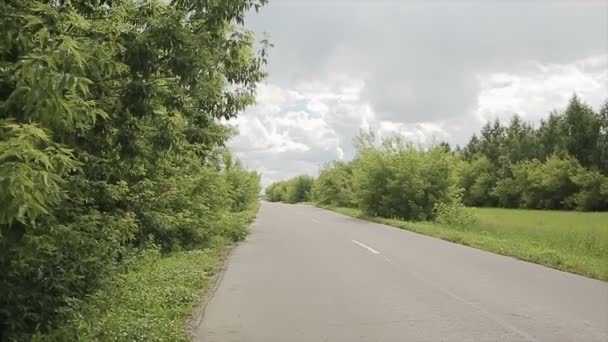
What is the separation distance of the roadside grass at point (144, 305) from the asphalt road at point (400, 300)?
42 cm

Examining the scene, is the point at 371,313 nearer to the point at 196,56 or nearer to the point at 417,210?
the point at 196,56

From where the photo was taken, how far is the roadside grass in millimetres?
6227

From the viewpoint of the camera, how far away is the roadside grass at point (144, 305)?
6.23m

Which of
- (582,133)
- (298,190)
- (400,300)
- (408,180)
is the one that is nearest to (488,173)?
(582,133)

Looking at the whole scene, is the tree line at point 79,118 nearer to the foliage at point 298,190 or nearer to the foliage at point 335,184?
the foliage at point 335,184

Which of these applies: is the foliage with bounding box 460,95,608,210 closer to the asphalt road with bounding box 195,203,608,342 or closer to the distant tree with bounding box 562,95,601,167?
the distant tree with bounding box 562,95,601,167

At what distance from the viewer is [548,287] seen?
9703 millimetres

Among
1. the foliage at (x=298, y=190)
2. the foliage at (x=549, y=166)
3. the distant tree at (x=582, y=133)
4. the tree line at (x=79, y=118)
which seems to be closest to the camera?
the tree line at (x=79, y=118)

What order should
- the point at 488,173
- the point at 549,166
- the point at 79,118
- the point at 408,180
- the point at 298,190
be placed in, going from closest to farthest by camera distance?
the point at 79,118
the point at 408,180
the point at 549,166
the point at 488,173
the point at 298,190

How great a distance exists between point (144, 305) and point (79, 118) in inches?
179

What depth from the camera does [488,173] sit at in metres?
78.4

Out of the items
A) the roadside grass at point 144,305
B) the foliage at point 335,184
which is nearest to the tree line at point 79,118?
the roadside grass at point 144,305

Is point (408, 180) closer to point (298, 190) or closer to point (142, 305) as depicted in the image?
point (142, 305)

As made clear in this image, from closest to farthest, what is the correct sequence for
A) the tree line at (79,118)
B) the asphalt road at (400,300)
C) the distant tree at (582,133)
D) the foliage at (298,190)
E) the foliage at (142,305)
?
the tree line at (79,118) → the foliage at (142,305) → the asphalt road at (400,300) → the distant tree at (582,133) → the foliage at (298,190)
